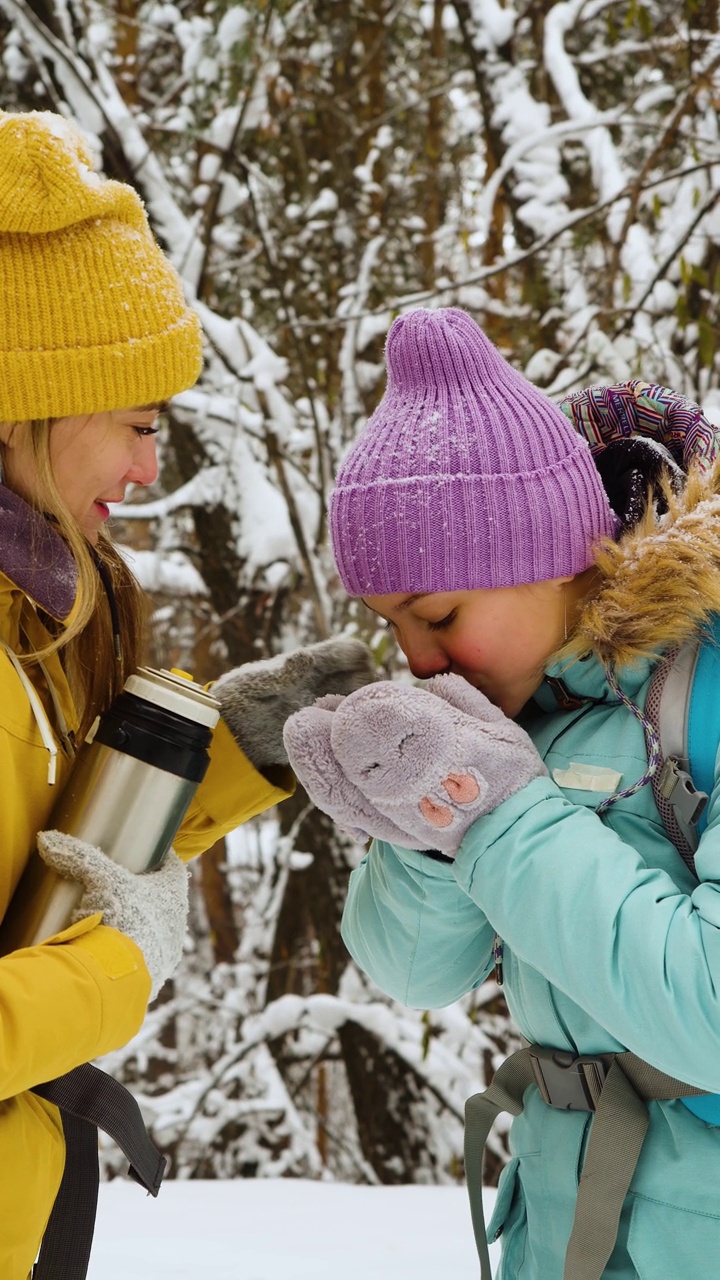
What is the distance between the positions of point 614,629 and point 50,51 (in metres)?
3.90

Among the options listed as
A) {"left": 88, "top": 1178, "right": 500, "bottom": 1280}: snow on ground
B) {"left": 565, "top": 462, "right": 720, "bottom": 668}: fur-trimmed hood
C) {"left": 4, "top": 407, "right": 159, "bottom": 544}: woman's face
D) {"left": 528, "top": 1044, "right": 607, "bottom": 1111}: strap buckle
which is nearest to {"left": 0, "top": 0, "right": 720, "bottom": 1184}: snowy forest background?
{"left": 88, "top": 1178, "right": 500, "bottom": 1280}: snow on ground

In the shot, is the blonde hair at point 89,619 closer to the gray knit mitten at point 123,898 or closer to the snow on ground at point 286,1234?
the gray knit mitten at point 123,898

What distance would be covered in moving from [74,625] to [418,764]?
0.49 m

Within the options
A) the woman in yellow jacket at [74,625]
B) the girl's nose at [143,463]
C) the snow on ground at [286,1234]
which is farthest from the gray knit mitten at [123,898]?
the snow on ground at [286,1234]

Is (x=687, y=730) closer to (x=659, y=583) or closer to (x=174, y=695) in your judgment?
(x=659, y=583)

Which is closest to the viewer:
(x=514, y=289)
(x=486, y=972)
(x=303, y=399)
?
(x=486, y=972)

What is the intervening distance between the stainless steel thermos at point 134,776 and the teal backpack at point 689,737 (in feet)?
1.65

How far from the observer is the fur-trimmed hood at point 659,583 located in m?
1.13

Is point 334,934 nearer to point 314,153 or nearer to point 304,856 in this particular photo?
point 304,856

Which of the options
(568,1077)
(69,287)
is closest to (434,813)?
(568,1077)

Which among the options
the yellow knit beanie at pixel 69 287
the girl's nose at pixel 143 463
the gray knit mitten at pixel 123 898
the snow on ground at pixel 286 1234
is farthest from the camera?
the snow on ground at pixel 286 1234

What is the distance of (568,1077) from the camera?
1.12 metres

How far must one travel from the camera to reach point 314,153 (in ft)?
19.5

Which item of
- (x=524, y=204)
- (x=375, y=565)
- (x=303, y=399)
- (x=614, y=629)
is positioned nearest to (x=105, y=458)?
(x=375, y=565)
